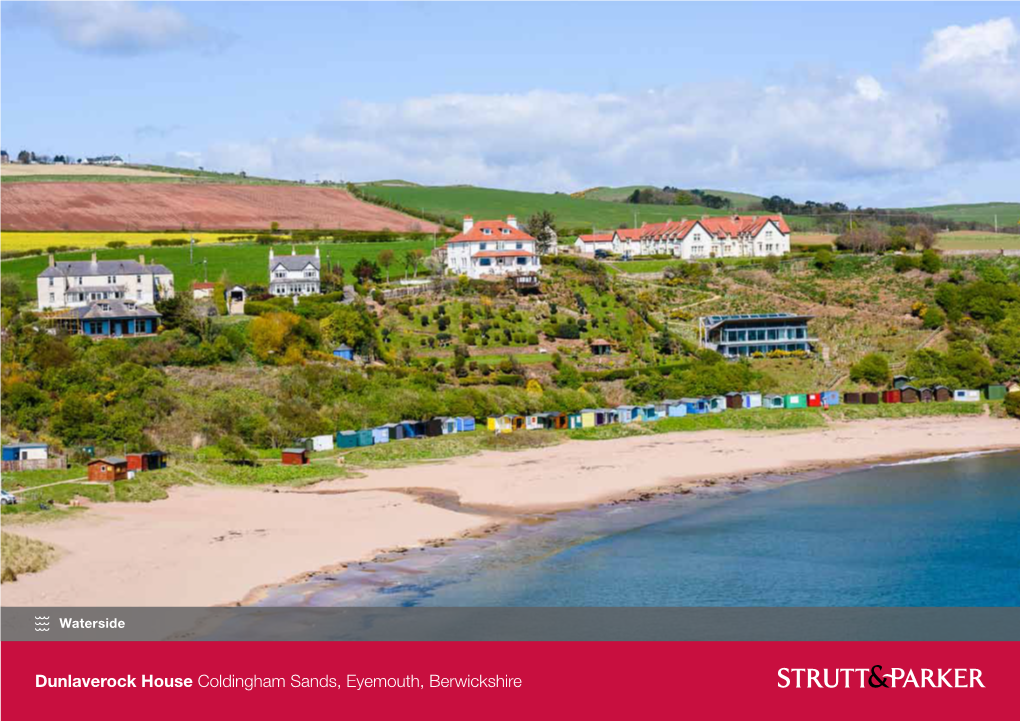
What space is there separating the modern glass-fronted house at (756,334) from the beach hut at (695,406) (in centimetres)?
1450

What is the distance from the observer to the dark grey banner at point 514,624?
29.1 metres

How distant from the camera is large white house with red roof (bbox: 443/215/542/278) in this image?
95.8 metres

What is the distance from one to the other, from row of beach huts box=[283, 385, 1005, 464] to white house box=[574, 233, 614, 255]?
166 feet

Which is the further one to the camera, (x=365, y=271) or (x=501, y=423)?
(x=365, y=271)

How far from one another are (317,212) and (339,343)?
56.1m

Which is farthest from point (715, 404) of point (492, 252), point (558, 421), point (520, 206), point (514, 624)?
point (520, 206)

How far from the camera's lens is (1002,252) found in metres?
106

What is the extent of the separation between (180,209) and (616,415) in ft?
227

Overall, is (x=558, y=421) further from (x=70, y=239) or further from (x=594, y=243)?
(x=594, y=243)

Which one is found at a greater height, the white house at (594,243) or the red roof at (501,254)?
the white house at (594,243)

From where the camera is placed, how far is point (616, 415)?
6731cm

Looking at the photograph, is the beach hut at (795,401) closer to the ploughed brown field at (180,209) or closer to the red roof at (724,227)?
the red roof at (724,227)
